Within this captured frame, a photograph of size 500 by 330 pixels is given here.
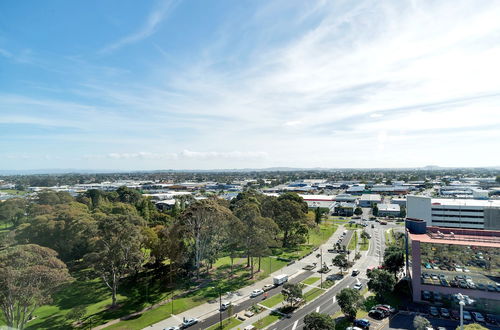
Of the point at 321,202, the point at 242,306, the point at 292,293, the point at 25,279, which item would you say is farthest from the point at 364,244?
the point at 25,279

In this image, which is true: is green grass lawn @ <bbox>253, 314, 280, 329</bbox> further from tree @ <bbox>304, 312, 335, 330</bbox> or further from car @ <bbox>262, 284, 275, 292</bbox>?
car @ <bbox>262, 284, 275, 292</bbox>

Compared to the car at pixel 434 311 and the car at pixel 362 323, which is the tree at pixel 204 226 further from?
the car at pixel 434 311

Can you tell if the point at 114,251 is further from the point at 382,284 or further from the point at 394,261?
the point at 394,261

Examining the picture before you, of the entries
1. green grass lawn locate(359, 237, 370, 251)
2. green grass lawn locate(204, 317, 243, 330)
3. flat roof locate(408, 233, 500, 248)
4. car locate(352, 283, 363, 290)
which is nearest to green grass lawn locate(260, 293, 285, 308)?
green grass lawn locate(204, 317, 243, 330)

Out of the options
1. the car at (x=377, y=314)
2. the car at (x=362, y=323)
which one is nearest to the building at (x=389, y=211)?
the car at (x=377, y=314)

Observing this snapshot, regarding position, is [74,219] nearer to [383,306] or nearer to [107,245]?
[107,245]

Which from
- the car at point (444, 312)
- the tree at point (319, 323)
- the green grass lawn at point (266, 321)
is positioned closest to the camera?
the tree at point (319, 323)

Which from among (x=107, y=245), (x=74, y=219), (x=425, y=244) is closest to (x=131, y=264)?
(x=107, y=245)
